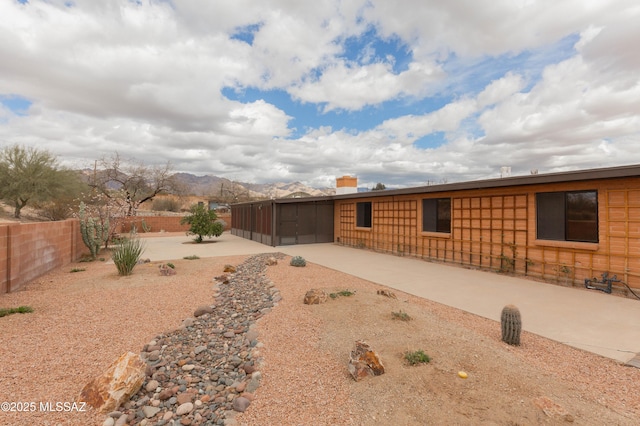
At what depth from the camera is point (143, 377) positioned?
3588 mm

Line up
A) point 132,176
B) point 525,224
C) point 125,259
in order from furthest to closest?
1. point 132,176
2. point 525,224
3. point 125,259

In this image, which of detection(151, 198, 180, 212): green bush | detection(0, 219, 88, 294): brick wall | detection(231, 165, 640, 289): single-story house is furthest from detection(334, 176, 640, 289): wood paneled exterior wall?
detection(151, 198, 180, 212): green bush

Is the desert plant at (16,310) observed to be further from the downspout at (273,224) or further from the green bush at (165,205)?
the green bush at (165,205)

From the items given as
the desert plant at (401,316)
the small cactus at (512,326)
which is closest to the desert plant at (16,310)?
the desert plant at (401,316)

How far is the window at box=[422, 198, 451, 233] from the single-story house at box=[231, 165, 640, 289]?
4 centimetres

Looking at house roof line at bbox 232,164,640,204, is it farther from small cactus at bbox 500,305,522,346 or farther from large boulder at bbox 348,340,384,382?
large boulder at bbox 348,340,384,382

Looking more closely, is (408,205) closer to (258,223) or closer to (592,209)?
(592,209)

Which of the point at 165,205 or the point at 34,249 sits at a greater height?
the point at 165,205

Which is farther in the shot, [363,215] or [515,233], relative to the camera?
Answer: [363,215]

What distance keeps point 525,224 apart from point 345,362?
806 centimetres

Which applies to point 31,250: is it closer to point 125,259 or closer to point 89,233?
point 125,259

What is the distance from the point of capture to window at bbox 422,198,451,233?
465 inches

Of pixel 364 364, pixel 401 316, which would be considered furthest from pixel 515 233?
pixel 364 364

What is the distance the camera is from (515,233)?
9.42m
